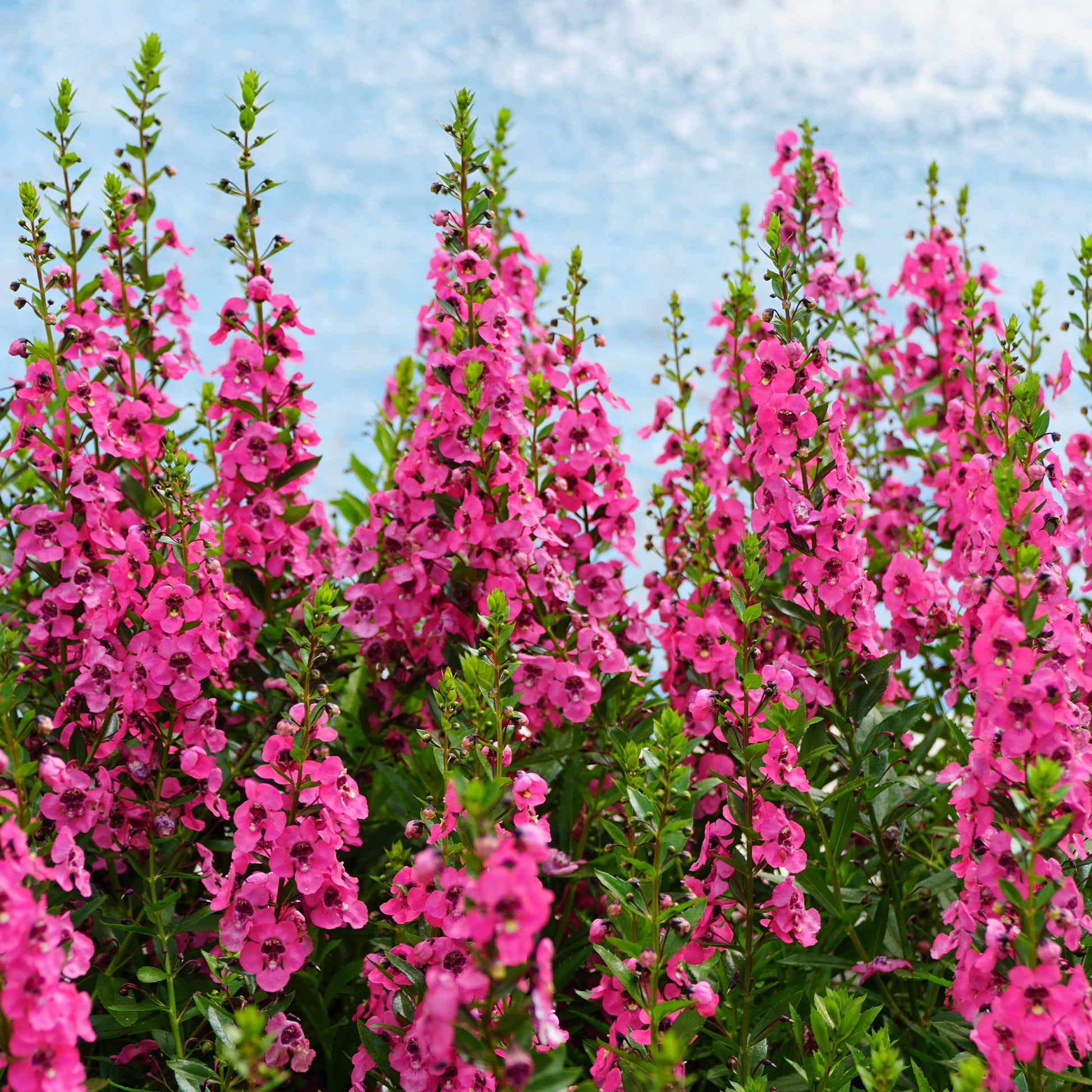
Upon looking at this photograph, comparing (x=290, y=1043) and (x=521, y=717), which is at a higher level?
(x=521, y=717)

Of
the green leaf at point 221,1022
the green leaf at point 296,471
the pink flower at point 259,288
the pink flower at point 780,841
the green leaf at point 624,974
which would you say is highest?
the pink flower at point 259,288

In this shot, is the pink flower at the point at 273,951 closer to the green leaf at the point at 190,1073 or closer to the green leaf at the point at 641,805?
the green leaf at the point at 190,1073

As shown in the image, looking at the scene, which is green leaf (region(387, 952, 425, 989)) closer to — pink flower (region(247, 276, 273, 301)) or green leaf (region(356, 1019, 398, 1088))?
green leaf (region(356, 1019, 398, 1088))

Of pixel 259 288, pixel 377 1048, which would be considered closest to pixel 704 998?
pixel 377 1048

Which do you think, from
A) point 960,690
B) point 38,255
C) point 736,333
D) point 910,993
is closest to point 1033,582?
point 960,690

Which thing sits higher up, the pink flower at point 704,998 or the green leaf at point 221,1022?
the pink flower at point 704,998

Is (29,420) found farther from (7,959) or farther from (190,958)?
(7,959)

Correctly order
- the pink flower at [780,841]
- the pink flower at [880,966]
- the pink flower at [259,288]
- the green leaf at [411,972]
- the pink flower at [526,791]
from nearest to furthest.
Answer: the pink flower at [526,791]
the green leaf at [411,972]
the pink flower at [780,841]
the pink flower at [880,966]
the pink flower at [259,288]

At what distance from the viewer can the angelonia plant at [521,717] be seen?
2.87m

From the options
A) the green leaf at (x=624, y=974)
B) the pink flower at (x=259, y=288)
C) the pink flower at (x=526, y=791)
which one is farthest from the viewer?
the pink flower at (x=259, y=288)

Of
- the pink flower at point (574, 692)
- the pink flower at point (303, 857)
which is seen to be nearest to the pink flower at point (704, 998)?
the pink flower at point (303, 857)

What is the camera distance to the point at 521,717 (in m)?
3.12

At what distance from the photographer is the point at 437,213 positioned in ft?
15.4

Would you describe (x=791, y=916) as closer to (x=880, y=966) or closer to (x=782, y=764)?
(x=782, y=764)
